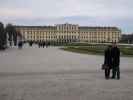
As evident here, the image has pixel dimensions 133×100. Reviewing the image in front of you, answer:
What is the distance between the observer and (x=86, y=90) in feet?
34.2

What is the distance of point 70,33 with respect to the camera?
176250mm

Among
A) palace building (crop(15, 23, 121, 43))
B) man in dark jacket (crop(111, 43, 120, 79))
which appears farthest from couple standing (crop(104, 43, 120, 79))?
palace building (crop(15, 23, 121, 43))

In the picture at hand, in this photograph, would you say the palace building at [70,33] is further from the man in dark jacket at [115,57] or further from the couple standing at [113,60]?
the man in dark jacket at [115,57]

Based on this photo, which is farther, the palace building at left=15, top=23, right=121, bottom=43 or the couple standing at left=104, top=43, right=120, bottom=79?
the palace building at left=15, top=23, right=121, bottom=43

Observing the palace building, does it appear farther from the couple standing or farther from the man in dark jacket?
the man in dark jacket

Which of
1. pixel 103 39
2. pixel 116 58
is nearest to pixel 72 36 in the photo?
pixel 103 39

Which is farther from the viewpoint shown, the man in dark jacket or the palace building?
the palace building

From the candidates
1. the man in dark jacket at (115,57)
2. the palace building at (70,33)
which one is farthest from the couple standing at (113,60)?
the palace building at (70,33)

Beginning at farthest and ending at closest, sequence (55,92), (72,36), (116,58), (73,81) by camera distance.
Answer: (72,36) → (116,58) → (73,81) → (55,92)

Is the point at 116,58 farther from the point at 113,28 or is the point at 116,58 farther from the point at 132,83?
the point at 113,28

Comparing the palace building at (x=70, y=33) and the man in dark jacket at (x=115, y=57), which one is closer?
the man in dark jacket at (x=115, y=57)

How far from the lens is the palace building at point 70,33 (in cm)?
17688

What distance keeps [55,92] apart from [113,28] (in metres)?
179

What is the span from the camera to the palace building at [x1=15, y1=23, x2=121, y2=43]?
17688cm
